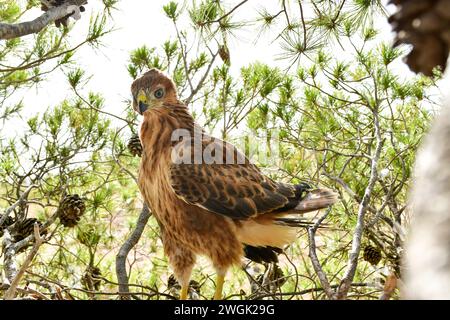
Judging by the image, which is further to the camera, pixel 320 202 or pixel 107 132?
pixel 107 132

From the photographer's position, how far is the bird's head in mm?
1888

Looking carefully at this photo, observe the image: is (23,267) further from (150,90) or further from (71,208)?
(71,208)

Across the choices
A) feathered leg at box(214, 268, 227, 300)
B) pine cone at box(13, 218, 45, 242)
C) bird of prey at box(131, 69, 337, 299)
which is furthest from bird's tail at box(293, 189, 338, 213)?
pine cone at box(13, 218, 45, 242)

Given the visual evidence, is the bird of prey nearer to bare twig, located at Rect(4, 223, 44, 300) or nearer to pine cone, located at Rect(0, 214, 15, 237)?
bare twig, located at Rect(4, 223, 44, 300)

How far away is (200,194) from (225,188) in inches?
3.0

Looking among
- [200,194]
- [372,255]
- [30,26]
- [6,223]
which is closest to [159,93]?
[200,194]

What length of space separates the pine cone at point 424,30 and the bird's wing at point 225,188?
1353mm

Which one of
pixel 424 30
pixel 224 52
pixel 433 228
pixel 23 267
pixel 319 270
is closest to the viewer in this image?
pixel 433 228

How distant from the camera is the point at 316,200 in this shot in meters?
1.92

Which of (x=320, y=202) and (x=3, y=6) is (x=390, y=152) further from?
(x=3, y=6)

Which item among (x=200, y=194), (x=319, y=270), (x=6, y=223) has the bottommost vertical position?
(x=319, y=270)
